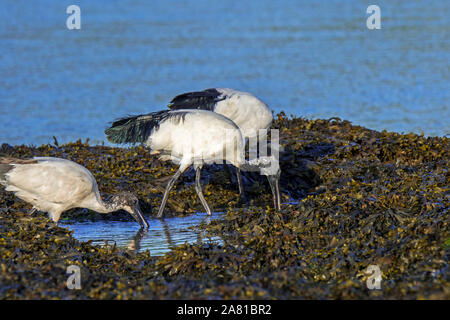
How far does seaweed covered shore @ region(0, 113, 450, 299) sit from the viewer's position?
5.55 m

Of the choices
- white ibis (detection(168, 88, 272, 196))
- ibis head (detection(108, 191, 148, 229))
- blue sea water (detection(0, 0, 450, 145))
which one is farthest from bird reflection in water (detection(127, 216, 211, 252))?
blue sea water (detection(0, 0, 450, 145))

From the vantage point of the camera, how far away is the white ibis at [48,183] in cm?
785

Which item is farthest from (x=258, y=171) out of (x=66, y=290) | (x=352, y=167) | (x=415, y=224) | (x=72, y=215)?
(x=66, y=290)

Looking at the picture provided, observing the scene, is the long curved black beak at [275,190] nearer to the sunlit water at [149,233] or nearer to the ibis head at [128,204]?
the sunlit water at [149,233]

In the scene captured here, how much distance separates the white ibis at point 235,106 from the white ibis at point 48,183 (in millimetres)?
2846

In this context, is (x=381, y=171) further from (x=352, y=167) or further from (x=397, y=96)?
(x=397, y=96)

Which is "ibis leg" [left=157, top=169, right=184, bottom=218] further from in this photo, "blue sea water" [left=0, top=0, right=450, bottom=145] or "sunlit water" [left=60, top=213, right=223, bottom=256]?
"blue sea water" [left=0, top=0, right=450, bottom=145]

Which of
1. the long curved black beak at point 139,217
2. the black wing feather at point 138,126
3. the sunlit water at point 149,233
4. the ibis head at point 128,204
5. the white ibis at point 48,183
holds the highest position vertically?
the black wing feather at point 138,126

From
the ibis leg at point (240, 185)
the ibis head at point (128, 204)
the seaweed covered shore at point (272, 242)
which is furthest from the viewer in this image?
the ibis leg at point (240, 185)

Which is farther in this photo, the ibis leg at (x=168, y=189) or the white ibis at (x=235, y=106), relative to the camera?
the white ibis at (x=235, y=106)

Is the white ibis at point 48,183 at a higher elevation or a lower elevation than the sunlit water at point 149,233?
higher

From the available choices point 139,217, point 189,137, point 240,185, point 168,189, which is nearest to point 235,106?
point 240,185

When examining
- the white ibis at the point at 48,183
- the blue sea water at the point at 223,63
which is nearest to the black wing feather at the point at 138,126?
the white ibis at the point at 48,183
